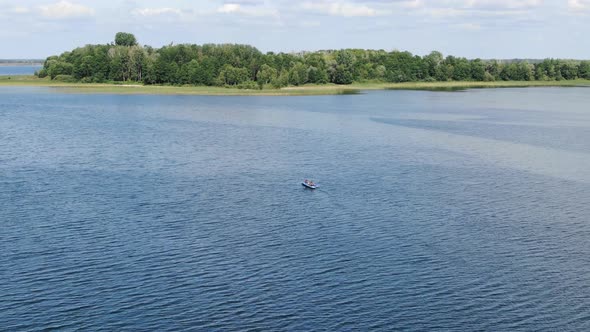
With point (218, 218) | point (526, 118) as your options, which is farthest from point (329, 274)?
point (526, 118)

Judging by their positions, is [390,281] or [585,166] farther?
[585,166]

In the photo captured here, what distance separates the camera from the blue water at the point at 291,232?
1737 inches

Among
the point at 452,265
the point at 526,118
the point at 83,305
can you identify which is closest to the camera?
the point at 83,305

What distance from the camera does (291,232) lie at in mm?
60625

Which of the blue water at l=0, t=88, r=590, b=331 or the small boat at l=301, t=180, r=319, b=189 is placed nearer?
the blue water at l=0, t=88, r=590, b=331

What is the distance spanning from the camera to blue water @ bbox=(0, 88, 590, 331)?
145 feet

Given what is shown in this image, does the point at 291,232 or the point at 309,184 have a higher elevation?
the point at 309,184

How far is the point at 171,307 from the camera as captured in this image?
1741 inches

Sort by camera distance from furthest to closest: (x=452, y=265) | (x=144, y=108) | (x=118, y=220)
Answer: (x=144, y=108) → (x=118, y=220) → (x=452, y=265)

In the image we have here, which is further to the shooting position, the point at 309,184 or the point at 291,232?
the point at 309,184

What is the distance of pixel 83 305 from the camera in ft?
145

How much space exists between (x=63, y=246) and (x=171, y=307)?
53.2ft

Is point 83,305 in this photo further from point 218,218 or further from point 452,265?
point 452,265

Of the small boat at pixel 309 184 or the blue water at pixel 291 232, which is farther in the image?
the small boat at pixel 309 184
